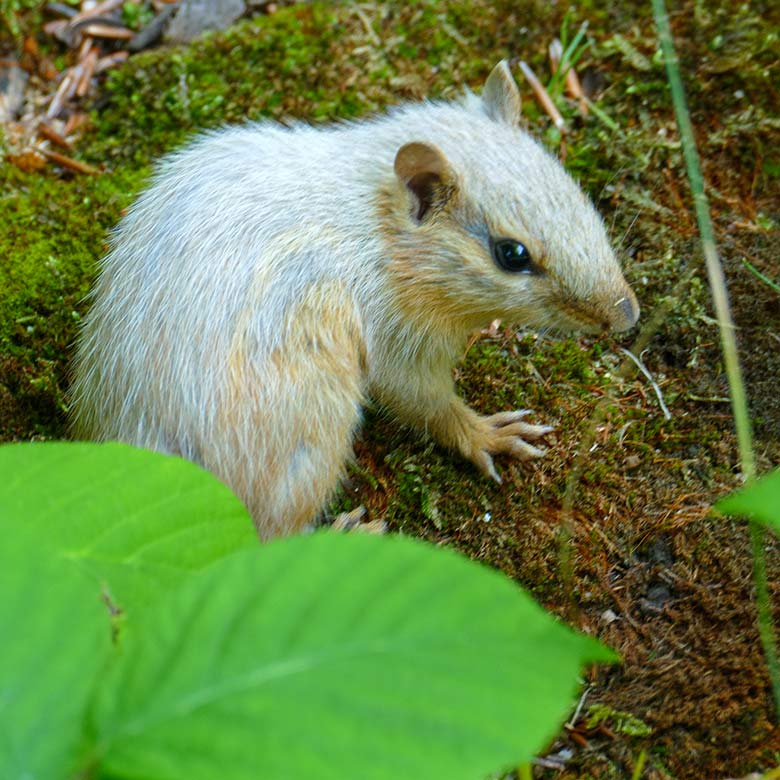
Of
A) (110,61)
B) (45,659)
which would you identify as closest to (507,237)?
(45,659)

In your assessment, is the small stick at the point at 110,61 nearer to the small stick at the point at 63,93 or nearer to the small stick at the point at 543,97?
the small stick at the point at 63,93

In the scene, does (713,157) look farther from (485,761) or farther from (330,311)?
(485,761)

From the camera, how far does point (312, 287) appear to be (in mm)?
3320

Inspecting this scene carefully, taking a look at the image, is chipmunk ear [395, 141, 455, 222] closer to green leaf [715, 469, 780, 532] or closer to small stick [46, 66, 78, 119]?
green leaf [715, 469, 780, 532]

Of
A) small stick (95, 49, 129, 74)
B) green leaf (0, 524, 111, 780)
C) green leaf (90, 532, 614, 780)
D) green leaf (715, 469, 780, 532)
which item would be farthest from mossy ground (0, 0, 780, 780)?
green leaf (0, 524, 111, 780)

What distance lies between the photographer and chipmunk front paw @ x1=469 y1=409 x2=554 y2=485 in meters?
3.79

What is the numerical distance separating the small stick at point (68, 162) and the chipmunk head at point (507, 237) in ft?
6.60

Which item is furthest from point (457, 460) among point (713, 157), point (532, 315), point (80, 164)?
point (80, 164)

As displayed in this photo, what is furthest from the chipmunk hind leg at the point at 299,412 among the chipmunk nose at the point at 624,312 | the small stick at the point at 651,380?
the small stick at the point at 651,380

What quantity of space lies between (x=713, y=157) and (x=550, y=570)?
224 centimetres

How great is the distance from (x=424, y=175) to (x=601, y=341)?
133cm

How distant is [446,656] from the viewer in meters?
1.39

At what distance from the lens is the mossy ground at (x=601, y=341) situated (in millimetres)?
3342

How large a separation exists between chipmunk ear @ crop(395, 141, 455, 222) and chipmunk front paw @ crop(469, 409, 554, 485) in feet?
3.10
